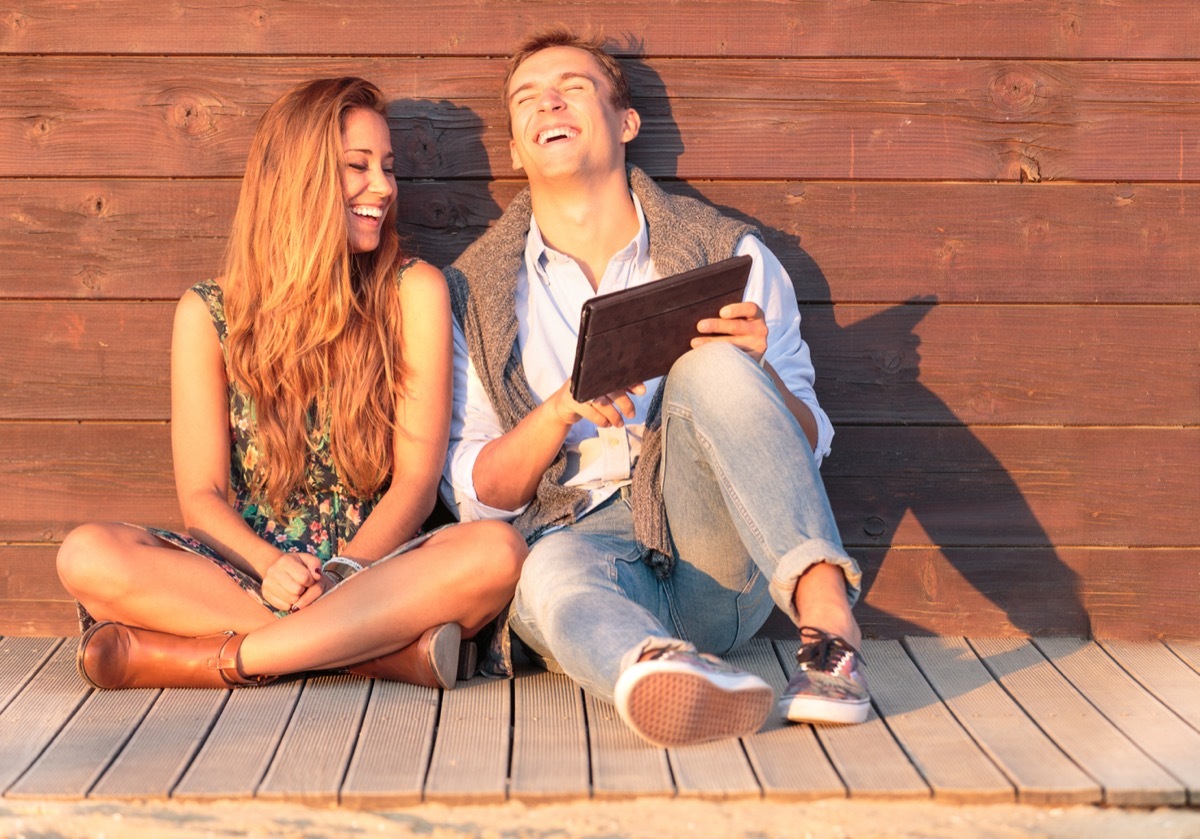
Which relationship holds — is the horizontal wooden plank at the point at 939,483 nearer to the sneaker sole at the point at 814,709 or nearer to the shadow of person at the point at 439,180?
the shadow of person at the point at 439,180

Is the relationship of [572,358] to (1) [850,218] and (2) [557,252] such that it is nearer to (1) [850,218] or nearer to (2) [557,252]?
(2) [557,252]

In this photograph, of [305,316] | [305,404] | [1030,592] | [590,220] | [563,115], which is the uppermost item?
[563,115]

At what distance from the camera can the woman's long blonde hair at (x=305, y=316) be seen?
2572 mm

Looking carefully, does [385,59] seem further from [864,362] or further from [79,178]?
[864,362]

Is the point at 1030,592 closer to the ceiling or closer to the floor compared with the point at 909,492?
closer to the floor

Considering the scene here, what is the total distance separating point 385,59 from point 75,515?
3.98 feet

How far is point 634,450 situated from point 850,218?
74 cm

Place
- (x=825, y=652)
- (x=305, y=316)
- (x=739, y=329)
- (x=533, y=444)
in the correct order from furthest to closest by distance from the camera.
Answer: (x=305, y=316) < (x=533, y=444) < (x=739, y=329) < (x=825, y=652)

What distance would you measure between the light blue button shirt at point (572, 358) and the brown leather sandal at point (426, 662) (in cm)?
32

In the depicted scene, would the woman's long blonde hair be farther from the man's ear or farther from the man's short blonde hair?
the man's ear

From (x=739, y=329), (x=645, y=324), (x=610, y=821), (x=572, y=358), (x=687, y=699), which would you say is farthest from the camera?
(x=572, y=358)

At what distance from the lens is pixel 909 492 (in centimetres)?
290

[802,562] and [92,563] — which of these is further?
[92,563]

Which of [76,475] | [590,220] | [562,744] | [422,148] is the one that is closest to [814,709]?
[562,744]
